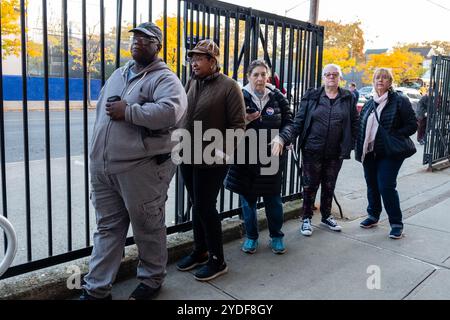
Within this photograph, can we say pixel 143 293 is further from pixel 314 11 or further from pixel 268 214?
pixel 314 11

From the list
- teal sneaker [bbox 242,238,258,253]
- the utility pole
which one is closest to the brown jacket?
teal sneaker [bbox 242,238,258,253]

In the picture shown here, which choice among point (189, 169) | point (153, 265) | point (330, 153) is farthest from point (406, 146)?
point (153, 265)

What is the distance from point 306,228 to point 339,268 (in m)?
0.87

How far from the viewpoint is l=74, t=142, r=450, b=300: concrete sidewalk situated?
329 centimetres

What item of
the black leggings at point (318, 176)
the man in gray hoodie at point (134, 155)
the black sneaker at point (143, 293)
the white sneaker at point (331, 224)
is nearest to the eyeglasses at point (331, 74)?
the black leggings at point (318, 176)

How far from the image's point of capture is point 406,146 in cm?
443

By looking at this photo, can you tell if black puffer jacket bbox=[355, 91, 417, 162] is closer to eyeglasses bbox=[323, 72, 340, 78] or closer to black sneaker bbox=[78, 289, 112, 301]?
eyeglasses bbox=[323, 72, 340, 78]

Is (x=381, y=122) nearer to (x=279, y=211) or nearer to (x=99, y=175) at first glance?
(x=279, y=211)

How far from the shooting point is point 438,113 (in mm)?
8703

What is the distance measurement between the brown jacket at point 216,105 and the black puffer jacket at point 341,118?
4.30 feet

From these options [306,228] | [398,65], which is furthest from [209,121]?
[398,65]

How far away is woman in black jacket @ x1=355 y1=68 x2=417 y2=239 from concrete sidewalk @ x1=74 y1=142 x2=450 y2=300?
1.32ft

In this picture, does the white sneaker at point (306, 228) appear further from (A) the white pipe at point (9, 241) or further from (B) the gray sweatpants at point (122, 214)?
(A) the white pipe at point (9, 241)

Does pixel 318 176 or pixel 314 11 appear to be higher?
pixel 314 11
